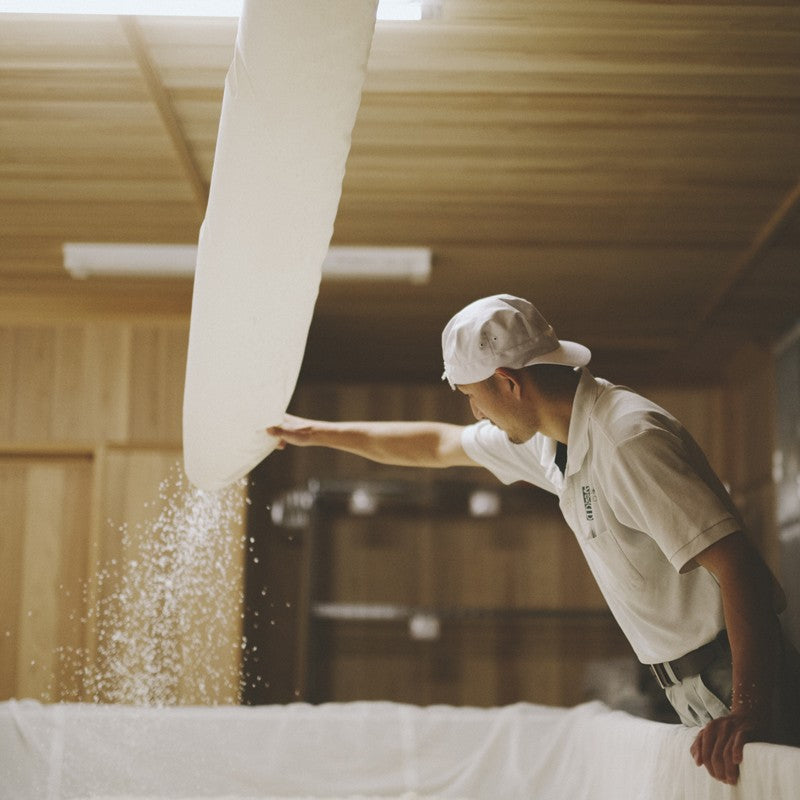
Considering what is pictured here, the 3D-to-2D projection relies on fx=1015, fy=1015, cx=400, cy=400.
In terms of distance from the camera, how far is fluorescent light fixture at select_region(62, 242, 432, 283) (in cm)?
381

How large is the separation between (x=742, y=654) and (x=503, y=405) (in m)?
0.58

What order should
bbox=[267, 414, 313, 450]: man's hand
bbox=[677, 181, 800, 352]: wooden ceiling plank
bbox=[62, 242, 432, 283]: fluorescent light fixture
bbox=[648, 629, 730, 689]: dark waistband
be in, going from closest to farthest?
bbox=[648, 629, 730, 689]: dark waistband, bbox=[267, 414, 313, 450]: man's hand, bbox=[677, 181, 800, 352]: wooden ceiling plank, bbox=[62, 242, 432, 283]: fluorescent light fixture

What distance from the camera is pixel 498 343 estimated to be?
1.72 meters

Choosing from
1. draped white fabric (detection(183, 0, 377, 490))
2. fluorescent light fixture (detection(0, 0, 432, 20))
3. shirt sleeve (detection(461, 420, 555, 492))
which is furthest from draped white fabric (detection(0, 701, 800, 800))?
fluorescent light fixture (detection(0, 0, 432, 20))

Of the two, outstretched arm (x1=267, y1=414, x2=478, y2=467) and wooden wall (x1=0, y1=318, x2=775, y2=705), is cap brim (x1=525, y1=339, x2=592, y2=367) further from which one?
wooden wall (x1=0, y1=318, x2=775, y2=705)

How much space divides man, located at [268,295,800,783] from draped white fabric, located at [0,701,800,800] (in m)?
0.89

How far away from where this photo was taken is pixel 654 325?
469 centimetres

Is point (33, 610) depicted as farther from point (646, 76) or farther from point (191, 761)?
point (646, 76)

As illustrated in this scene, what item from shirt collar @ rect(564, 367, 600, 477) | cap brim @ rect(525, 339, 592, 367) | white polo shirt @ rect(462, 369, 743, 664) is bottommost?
white polo shirt @ rect(462, 369, 743, 664)

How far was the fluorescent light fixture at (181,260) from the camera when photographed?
3.81 metres

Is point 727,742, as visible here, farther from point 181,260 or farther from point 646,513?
point 181,260

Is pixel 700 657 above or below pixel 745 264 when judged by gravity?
below

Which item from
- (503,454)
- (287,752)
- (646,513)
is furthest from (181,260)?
(646,513)

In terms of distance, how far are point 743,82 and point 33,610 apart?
135 inches
